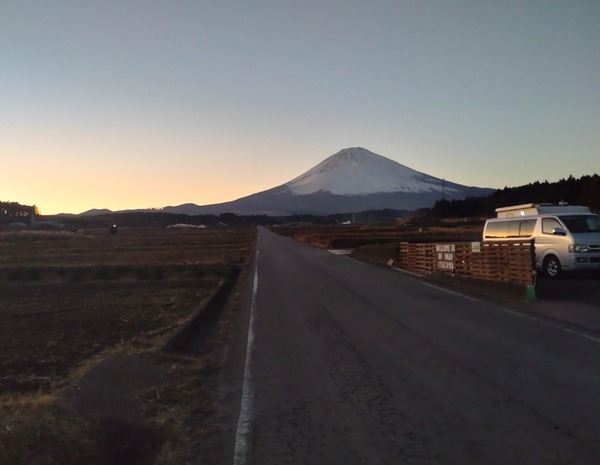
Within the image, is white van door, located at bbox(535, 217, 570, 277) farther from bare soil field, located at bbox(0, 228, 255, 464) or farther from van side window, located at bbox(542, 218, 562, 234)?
bare soil field, located at bbox(0, 228, 255, 464)

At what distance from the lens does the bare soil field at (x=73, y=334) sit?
594cm

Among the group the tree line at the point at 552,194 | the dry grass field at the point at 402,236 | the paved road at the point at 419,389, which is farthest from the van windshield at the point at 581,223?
the tree line at the point at 552,194

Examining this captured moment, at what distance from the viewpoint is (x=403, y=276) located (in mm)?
26250

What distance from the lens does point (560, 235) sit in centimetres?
2005

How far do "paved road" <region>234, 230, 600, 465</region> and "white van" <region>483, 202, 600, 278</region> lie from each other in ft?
18.4

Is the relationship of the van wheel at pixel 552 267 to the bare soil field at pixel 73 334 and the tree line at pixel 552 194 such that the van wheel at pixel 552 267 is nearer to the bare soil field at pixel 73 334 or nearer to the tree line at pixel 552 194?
the bare soil field at pixel 73 334

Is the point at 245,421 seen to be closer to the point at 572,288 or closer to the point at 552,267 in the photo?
the point at 572,288

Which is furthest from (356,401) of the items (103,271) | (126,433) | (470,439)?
(103,271)

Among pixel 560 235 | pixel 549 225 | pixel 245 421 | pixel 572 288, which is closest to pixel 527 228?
pixel 549 225

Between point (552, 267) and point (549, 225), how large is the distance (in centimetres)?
127

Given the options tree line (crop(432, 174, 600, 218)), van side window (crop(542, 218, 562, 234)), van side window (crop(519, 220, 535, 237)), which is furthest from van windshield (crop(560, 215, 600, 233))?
tree line (crop(432, 174, 600, 218))

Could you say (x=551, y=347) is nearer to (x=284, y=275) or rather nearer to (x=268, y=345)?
(x=268, y=345)

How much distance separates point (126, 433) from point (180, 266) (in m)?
Answer: 26.7

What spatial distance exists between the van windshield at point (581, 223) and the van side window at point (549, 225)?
8.6 inches
